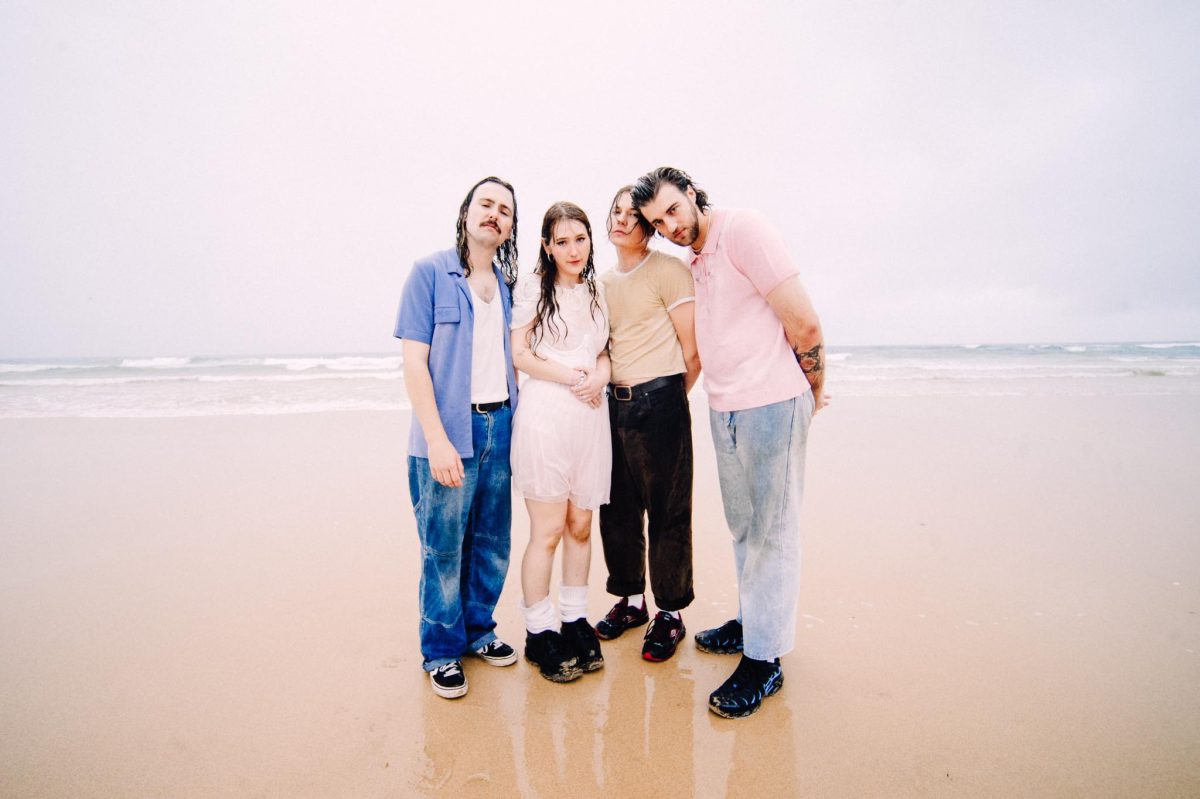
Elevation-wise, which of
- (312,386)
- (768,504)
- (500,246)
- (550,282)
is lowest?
(312,386)

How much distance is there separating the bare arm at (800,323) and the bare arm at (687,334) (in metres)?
0.45

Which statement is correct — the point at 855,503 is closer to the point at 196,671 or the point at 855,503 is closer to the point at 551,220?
the point at 551,220

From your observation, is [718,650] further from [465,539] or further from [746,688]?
→ [465,539]

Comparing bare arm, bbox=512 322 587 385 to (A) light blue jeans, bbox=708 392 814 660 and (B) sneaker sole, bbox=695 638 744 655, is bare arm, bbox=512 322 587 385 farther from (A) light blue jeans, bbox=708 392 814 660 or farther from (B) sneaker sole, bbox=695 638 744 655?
(B) sneaker sole, bbox=695 638 744 655

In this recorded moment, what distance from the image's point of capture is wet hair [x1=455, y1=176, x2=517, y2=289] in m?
2.50

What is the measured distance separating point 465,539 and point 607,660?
936 mm

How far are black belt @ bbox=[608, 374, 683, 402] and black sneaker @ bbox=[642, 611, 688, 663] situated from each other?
1125mm

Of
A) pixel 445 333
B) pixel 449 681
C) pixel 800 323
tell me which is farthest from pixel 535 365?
pixel 449 681

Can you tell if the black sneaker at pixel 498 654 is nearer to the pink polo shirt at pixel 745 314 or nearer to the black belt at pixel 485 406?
the black belt at pixel 485 406

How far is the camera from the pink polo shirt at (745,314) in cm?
217

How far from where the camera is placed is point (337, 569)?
3463 millimetres

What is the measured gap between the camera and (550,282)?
256 cm

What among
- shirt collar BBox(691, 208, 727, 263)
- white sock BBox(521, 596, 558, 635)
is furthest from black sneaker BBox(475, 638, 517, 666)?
shirt collar BBox(691, 208, 727, 263)

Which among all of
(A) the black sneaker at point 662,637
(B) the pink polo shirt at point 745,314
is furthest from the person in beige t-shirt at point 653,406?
(B) the pink polo shirt at point 745,314
